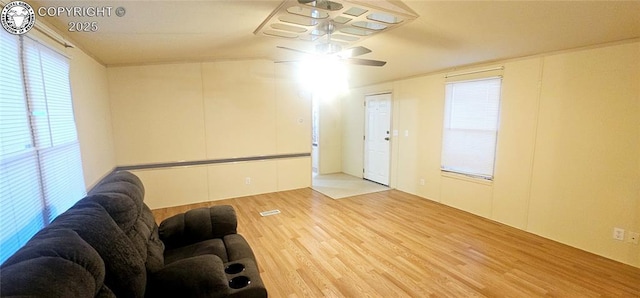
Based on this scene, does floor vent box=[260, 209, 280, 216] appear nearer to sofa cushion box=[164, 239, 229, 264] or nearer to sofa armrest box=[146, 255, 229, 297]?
sofa cushion box=[164, 239, 229, 264]

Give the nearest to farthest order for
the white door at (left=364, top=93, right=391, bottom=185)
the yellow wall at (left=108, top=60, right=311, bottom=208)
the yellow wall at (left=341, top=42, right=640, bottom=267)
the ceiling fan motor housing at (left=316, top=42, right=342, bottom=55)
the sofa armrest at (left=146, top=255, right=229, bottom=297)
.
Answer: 1. the sofa armrest at (left=146, top=255, right=229, bottom=297)
2. the yellow wall at (left=341, top=42, right=640, bottom=267)
3. the ceiling fan motor housing at (left=316, top=42, right=342, bottom=55)
4. the yellow wall at (left=108, top=60, right=311, bottom=208)
5. the white door at (left=364, top=93, right=391, bottom=185)

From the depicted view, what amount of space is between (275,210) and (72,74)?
2883 mm

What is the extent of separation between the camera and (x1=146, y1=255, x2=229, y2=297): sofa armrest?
4.87 ft

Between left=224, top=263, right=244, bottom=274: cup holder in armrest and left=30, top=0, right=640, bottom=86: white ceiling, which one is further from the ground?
left=30, top=0, right=640, bottom=86: white ceiling

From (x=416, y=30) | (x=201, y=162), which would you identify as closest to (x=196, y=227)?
(x=201, y=162)

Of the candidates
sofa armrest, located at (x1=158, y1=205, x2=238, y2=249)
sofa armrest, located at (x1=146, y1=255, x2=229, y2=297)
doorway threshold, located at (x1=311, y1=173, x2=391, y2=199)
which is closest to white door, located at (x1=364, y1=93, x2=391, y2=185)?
doorway threshold, located at (x1=311, y1=173, x2=391, y2=199)

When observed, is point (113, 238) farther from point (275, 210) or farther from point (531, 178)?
point (531, 178)

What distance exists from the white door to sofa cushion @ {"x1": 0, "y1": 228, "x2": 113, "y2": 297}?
5054 millimetres

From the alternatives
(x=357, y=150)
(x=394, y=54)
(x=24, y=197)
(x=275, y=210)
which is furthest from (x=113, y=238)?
(x=357, y=150)

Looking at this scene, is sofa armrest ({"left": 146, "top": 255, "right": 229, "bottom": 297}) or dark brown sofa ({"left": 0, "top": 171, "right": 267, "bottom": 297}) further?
sofa armrest ({"left": 146, "top": 255, "right": 229, "bottom": 297})

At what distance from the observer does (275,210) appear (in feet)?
14.1

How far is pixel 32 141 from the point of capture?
5.99ft

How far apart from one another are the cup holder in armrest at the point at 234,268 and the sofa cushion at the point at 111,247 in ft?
1.52

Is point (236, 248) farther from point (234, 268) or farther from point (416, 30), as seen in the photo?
point (416, 30)
